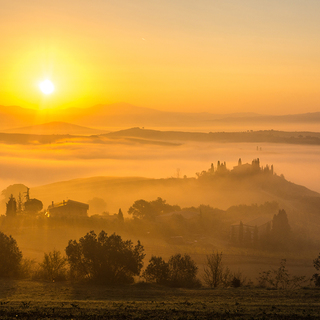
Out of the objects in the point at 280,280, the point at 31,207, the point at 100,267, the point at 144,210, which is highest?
the point at 31,207

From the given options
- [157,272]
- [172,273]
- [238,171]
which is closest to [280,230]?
[172,273]

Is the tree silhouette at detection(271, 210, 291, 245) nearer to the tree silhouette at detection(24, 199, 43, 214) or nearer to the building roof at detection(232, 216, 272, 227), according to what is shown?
the building roof at detection(232, 216, 272, 227)

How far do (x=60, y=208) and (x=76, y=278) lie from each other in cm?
5932

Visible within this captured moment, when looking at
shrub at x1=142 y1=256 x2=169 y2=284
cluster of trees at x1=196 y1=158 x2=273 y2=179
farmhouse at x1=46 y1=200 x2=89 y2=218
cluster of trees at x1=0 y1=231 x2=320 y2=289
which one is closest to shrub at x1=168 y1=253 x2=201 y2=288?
cluster of trees at x1=0 y1=231 x2=320 y2=289

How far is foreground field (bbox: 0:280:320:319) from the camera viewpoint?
26031 millimetres

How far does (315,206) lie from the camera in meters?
155

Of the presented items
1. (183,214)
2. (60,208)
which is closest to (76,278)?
(60,208)

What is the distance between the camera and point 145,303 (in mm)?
31609

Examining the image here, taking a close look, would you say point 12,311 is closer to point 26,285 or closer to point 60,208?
point 26,285

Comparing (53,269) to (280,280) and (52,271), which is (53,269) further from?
(280,280)

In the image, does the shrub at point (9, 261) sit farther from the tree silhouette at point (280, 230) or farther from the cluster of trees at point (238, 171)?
the cluster of trees at point (238, 171)

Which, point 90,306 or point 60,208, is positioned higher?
A: point 60,208

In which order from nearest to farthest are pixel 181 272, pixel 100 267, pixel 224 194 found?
pixel 100 267 → pixel 181 272 → pixel 224 194

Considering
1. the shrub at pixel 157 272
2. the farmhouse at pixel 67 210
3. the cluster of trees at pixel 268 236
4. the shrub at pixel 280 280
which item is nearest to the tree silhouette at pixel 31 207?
the farmhouse at pixel 67 210
